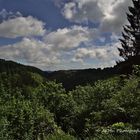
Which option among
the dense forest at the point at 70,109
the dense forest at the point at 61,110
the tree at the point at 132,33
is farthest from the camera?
the tree at the point at 132,33

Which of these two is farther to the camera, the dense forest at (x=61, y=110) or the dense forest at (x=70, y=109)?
the dense forest at (x=61, y=110)

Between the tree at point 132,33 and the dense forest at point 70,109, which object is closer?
the dense forest at point 70,109

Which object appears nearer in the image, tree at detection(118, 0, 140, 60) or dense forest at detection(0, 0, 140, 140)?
dense forest at detection(0, 0, 140, 140)

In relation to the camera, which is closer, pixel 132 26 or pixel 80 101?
pixel 80 101

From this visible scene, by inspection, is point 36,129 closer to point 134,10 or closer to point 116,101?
point 116,101

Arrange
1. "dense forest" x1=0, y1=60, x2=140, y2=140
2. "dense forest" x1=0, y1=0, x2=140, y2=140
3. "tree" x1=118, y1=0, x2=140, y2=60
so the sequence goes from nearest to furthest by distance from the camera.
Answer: "dense forest" x1=0, y1=0, x2=140, y2=140 → "dense forest" x1=0, y1=60, x2=140, y2=140 → "tree" x1=118, y1=0, x2=140, y2=60

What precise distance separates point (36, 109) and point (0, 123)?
1371cm

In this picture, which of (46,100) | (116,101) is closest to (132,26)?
(46,100)

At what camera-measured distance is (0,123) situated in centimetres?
2205

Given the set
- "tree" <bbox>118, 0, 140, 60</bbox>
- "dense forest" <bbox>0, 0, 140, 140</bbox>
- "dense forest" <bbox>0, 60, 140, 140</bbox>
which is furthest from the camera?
"tree" <bbox>118, 0, 140, 60</bbox>

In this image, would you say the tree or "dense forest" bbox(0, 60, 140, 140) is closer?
"dense forest" bbox(0, 60, 140, 140)

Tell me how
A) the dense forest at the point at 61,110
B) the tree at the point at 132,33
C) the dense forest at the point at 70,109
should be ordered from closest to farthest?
1. the dense forest at the point at 70,109
2. the dense forest at the point at 61,110
3. the tree at the point at 132,33

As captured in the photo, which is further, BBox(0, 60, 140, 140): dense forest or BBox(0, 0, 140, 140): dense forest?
Answer: BBox(0, 60, 140, 140): dense forest

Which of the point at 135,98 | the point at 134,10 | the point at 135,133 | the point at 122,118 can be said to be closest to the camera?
the point at 135,133
